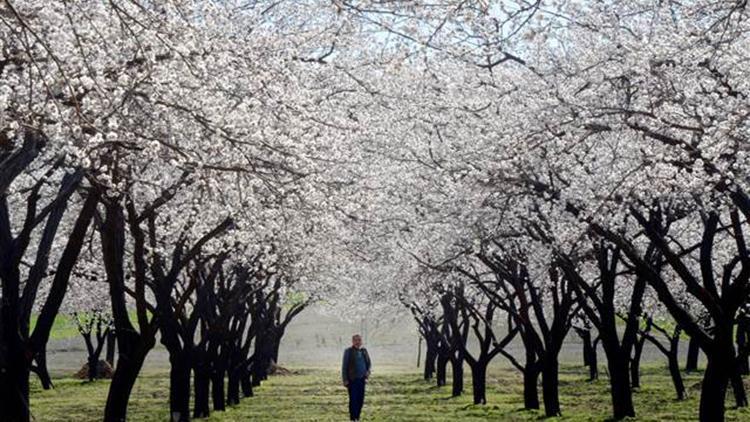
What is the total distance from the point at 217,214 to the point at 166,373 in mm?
40356

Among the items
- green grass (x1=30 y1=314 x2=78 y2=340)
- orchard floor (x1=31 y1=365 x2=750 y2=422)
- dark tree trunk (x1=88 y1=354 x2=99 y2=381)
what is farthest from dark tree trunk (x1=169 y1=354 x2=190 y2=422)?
green grass (x1=30 y1=314 x2=78 y2=340)

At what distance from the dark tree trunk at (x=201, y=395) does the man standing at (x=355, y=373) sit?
5.10 m

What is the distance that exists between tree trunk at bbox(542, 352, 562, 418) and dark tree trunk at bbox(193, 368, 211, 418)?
308 inches

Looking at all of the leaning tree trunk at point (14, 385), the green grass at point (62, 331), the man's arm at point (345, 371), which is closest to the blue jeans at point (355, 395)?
the man's arm at point (345, 371)

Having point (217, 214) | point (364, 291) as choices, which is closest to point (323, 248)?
point (217, 214)

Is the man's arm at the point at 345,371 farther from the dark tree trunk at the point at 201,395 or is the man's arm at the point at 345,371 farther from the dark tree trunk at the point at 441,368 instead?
the dark tree trunk at the point at 441,368

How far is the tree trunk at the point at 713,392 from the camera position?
17.2 m

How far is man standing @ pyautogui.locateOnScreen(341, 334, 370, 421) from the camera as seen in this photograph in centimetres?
2155

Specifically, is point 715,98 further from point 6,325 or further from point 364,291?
point 364,291

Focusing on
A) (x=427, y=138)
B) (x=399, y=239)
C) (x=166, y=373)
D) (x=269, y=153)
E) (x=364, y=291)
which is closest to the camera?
(x=269, y=153)

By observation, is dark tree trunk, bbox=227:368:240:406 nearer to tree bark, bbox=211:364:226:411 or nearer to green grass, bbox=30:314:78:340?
tree bark, bbox=211:364:226:411

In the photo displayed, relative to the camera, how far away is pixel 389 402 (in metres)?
31.8

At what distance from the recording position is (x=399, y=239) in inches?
1228

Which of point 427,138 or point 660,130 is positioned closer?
point 660,130
